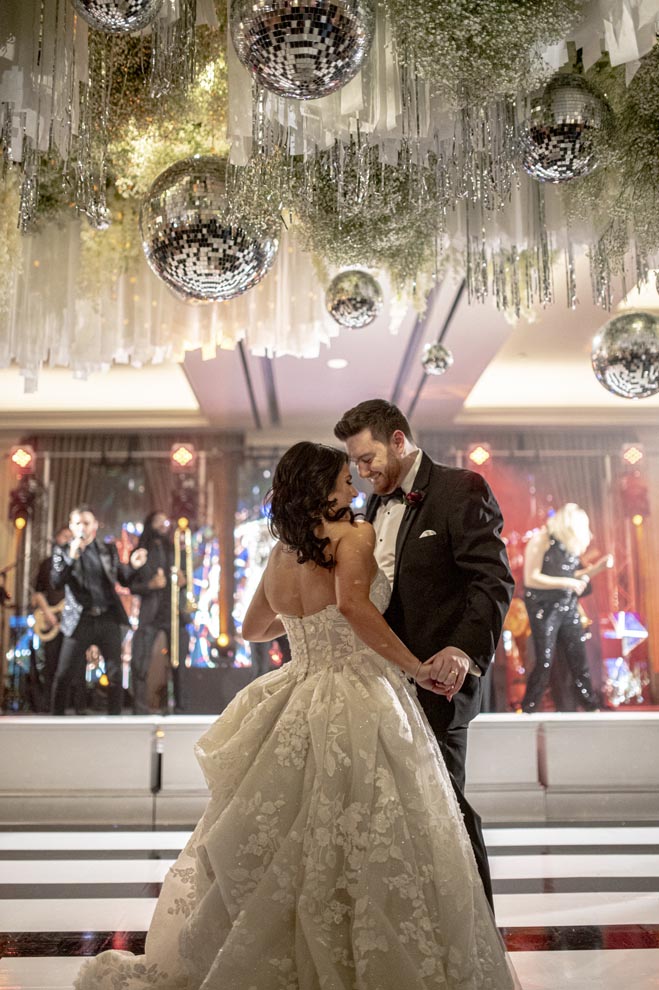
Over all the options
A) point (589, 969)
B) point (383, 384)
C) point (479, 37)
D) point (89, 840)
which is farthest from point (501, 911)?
point (383, 384)

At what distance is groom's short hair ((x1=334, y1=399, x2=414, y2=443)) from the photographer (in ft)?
8.72

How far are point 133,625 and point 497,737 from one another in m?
5.11

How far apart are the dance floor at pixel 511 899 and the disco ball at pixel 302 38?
2.36 meters

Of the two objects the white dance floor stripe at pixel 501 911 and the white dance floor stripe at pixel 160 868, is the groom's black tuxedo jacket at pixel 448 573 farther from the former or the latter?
the white dance floor stripe at pixel 160 868

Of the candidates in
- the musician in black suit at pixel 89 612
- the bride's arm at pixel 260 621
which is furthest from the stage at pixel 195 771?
the bride's arm at pixel 260 621

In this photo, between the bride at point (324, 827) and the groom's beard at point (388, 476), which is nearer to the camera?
the bride at point (324, 827)

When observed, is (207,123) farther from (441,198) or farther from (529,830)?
(529,830)

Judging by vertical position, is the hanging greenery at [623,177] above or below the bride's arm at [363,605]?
above

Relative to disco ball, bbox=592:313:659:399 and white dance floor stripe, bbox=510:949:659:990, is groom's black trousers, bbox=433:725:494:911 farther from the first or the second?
disco ball, bbox=592:313:659:399

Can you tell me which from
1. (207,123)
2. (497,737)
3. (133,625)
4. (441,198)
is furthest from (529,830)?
(133,625)

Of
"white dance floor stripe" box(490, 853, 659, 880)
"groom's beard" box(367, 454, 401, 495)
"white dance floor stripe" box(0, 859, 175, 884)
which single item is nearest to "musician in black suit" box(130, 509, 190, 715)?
"white dance floor stripe" box(0, 859, 175, 884)

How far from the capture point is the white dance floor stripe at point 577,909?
2918 mm

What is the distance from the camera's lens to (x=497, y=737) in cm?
493

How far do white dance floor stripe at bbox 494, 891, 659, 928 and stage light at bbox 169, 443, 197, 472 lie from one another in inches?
258
